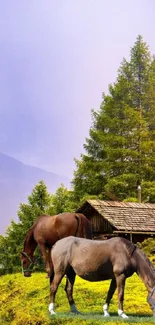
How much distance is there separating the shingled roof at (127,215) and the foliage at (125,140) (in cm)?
1143

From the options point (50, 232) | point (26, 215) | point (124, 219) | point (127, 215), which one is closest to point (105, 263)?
point (50, 232)

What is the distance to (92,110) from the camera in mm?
47156

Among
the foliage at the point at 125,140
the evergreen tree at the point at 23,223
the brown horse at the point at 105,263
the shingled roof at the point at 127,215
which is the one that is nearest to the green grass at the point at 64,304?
the brown horse at the point at 105,263

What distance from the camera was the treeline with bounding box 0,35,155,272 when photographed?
4041 cm

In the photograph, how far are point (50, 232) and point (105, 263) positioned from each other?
397 centimetres

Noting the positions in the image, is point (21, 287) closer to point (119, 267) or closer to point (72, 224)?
point (72, 224)

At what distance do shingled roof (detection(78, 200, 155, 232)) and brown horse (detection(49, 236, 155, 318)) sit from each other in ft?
46.7

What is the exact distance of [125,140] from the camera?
42.0m

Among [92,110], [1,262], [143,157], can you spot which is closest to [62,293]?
[1,262]

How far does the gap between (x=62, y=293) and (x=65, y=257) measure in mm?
4876

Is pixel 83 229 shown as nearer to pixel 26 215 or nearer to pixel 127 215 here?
pixel 127 215

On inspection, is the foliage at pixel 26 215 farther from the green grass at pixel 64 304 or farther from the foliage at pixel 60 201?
the green grass at pixel 64 304

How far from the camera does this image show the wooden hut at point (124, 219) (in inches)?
1011

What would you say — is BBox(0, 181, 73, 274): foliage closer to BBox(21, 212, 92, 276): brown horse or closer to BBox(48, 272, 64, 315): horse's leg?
BBox(21, 212, 92, 276): brown horse
